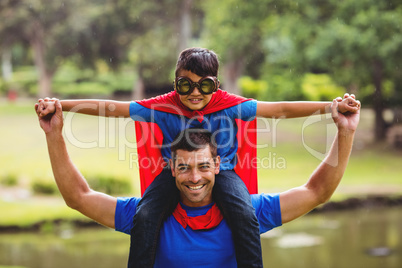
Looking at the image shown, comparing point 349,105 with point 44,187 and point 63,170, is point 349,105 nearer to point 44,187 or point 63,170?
point 63,170

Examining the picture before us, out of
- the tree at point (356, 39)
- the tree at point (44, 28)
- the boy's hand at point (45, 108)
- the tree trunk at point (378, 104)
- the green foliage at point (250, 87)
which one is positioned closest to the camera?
the boy's hand at point (45, 108)

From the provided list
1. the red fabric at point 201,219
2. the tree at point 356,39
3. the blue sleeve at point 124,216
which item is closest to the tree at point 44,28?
the tree at point 356,39

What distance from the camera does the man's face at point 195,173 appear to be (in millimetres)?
2244

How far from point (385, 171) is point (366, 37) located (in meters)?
3.60

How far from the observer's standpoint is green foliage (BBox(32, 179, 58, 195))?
12.2 meters

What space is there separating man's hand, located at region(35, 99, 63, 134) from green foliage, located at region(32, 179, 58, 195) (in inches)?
404

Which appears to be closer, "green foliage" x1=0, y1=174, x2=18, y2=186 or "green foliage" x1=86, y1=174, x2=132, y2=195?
"green foliage" x1=86, y1=174, x2=132, y2=195

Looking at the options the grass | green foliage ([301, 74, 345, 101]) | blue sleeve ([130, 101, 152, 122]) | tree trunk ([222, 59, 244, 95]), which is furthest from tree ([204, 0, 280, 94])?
blue sleeve ([130, 101, 152, 122])

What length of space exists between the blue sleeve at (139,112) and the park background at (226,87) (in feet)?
3.42

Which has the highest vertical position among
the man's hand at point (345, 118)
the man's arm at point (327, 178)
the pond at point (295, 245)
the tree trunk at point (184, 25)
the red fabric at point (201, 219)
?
the tree trunk at point (184, 25)

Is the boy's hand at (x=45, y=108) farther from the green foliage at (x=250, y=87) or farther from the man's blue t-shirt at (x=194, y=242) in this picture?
the green foliage at (x=250, y=87)

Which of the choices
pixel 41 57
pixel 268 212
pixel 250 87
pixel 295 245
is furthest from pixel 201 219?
pixel 41 57

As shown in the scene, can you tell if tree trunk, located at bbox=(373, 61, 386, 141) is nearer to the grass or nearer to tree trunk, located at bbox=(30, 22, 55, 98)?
the grass

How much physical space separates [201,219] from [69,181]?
61 cm
